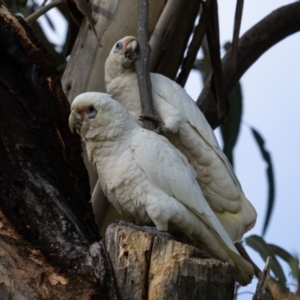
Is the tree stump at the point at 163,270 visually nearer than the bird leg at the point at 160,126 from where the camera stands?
Yes

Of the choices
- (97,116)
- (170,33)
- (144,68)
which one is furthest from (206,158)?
(170,33)

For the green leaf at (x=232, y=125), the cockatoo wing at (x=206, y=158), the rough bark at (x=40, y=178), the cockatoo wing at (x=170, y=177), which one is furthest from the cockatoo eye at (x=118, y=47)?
the green leaf at (x=232, y=125)

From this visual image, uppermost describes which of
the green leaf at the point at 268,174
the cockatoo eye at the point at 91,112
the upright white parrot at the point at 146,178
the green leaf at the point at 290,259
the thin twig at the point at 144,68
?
the thin twig at the point at 144,68

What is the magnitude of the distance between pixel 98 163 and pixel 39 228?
0.36 meters

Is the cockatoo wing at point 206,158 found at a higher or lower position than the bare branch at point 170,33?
lower

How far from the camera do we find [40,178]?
1.78 meters

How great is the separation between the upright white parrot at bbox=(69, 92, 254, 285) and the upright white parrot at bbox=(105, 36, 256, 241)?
0.76ft

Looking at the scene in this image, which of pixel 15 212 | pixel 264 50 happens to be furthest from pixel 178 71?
pixel 15 212

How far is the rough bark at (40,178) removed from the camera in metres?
1.52

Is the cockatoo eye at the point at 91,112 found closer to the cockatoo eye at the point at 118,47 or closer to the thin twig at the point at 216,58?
the cockatoo eye at the point at 118,47

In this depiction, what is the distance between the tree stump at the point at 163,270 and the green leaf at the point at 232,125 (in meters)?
1.85

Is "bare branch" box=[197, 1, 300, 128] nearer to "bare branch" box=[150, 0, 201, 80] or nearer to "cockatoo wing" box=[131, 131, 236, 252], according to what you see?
"bare branch" box=[150, 0, 201, 80]

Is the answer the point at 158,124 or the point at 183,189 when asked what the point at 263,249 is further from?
the point at 183,189

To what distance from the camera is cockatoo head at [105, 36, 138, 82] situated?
2.22m
